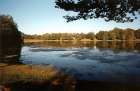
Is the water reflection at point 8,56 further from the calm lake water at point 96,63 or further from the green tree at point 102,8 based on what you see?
the green tree at point 102,8

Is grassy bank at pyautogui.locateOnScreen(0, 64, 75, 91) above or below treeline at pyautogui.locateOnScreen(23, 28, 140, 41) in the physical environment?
below

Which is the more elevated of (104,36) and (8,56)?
(104,36)

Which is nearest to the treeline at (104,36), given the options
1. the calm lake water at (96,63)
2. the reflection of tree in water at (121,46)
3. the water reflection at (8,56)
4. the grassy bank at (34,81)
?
the reflection of tree in water at (121,46)

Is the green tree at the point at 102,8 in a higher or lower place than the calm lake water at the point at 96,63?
higher

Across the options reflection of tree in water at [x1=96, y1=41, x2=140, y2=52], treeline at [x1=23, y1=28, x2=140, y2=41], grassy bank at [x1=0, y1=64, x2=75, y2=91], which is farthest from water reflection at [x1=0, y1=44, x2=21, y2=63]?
treeline at [x1=23, y1=28, x2=140, y2=41]

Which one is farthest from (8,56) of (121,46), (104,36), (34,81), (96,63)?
(104,36)

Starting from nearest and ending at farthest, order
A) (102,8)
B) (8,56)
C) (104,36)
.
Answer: (102,8)
(8,56)
(104,36)

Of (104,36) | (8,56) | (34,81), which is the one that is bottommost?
(8,56)

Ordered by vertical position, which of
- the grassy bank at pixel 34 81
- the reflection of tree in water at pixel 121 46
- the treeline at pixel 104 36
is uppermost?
the treeline at pixel 104 36

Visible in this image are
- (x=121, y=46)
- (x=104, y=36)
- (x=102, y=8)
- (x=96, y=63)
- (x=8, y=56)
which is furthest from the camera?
(x=104, y=36)

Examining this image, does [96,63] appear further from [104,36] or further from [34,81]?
[104,36]

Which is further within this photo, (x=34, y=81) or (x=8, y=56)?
(x=8, y=56)

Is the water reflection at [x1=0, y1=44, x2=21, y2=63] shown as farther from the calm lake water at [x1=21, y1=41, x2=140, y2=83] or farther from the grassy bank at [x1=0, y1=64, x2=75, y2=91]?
the grassy bank at [x1=0, y1=64, x2=75, y2=91]

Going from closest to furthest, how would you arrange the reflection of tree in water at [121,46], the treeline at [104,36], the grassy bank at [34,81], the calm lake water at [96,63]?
the grassy bank at [34,81], the calm lake water at [96,63], the reflection of tree in water at [121,46], the treeline at [104,36]
